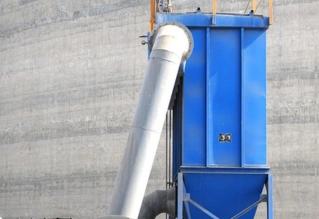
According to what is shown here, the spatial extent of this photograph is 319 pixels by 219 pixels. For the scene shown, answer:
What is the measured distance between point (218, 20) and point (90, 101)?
1241 cm

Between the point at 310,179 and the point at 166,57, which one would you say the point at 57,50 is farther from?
the point at 166,57

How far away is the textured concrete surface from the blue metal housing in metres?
8.74

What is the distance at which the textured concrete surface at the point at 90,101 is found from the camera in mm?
18734

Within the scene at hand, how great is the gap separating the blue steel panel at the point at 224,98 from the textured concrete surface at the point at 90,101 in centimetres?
883

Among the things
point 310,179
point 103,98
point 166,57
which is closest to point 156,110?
point 166,57

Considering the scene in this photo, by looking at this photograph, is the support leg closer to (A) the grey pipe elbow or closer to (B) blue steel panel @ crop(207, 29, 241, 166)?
(B) blue steel panel @ crop(207, 29, 241, 166)

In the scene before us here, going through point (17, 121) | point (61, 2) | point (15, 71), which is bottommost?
point (17, 121)

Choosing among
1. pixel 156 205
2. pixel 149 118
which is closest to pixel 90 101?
pixel 156 205

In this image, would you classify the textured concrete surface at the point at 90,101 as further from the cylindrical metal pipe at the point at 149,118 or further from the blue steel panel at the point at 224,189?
the cylindrical metal pipe at the point at 149,118

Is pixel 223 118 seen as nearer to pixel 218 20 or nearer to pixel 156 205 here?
pixel 218 20

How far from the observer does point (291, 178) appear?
1853 cm

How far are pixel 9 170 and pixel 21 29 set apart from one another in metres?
4.45

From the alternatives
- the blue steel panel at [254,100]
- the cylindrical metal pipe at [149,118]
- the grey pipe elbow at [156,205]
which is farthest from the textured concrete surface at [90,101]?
the cylindrical metal pipe at [149,118]

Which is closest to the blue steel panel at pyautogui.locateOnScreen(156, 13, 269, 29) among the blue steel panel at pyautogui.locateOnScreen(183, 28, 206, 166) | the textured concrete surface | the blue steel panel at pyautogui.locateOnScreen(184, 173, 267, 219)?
the blue steel panel at pyautogui.locateOnScreen(183, 28, 206, 166)
